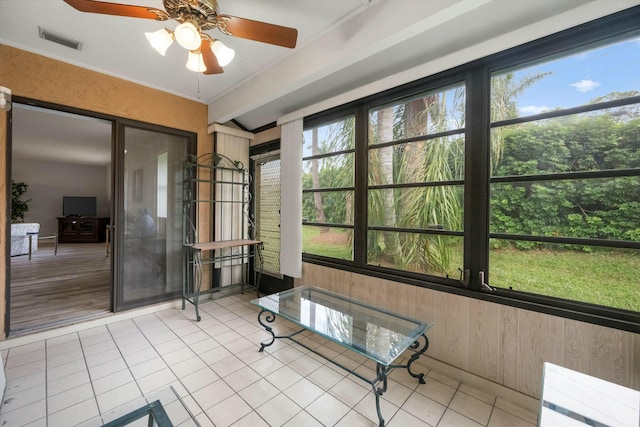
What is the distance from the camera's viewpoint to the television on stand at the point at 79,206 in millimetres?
7961

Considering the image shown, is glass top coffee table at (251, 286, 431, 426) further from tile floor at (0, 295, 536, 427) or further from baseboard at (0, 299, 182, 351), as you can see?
baseboard at (0, 299, 182, 351)

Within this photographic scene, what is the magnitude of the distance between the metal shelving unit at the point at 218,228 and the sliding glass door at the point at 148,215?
0.15 meters

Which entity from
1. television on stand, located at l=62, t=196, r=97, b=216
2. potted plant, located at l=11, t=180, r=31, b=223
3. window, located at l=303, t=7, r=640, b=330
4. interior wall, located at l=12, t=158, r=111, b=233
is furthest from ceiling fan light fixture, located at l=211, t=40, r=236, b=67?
interior wall, located at l=12, t=158, r=111, b=233

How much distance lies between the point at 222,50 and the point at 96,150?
22.2 ft

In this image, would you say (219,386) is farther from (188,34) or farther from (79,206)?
(79,206)

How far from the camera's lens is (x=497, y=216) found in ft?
5.80

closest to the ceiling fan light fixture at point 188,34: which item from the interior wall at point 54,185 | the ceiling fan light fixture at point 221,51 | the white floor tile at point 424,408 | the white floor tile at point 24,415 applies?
the ceiling fan light fixture at point 221,51

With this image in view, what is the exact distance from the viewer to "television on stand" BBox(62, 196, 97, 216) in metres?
7.96

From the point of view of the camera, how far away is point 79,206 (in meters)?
8.13

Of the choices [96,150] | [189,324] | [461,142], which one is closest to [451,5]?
[461,142]

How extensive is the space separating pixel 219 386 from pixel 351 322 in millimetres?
1050

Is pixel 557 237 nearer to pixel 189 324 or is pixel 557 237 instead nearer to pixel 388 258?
pixel 388 258

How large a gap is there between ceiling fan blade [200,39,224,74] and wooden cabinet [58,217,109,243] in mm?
8952

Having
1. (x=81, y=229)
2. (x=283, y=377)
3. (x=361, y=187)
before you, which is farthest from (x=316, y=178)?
(x=81, y=229)
